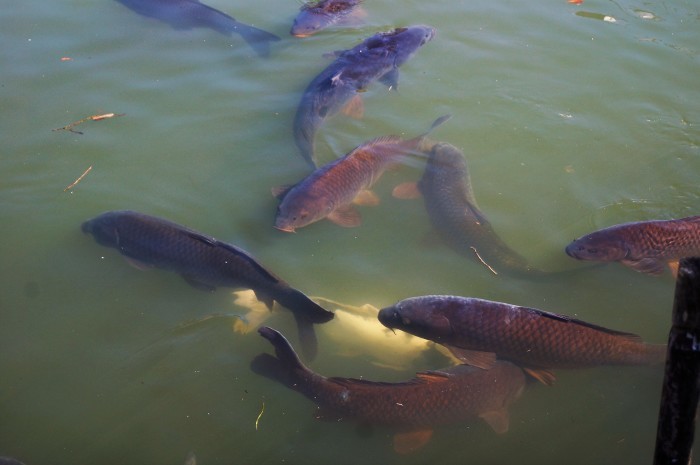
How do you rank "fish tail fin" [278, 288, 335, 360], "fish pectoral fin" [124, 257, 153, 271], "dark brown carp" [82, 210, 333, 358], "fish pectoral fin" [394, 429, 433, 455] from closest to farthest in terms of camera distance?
"fish pectoral fin" [394, 429, 433, 455]
"fish tail fin" [278, 288, 335, 360]
"dark brown carp" [82, 210, 333, 358]
"fish pectoral fin" [124, 257, 153, 271]

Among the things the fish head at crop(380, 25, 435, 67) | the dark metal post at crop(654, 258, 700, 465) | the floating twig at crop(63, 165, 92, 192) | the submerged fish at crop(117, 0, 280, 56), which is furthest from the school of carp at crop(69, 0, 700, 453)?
the dark metal post at crop(654, 258, 700, 465)

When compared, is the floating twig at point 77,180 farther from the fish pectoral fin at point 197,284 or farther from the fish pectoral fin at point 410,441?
the fish pectoral fin at point 410,441

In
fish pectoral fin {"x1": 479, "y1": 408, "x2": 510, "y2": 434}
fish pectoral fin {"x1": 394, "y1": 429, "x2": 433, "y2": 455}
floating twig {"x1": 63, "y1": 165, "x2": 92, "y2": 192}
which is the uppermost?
floating twig {"x1": 63, "y1": 165, "x2": 92, "y2": 192}

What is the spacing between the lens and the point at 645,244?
180 inches

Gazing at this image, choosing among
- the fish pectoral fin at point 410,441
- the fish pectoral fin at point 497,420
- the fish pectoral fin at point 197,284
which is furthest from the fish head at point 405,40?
the fish pectoral fin at point 410,441

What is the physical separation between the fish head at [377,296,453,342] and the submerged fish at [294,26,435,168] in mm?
1806

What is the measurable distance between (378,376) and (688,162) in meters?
3.61

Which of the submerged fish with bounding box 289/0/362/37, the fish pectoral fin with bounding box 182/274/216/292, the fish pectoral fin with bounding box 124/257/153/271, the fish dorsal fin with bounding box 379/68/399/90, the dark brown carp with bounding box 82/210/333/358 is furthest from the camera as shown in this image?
the submerged fish with bounding box 289/0/362/37

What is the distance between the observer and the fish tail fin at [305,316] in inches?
156

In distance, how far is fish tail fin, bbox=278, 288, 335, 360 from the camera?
396cm

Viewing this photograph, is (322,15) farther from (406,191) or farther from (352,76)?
(406,191)

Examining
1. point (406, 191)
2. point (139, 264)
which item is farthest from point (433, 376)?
point (139, 264)

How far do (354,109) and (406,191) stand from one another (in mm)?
1255

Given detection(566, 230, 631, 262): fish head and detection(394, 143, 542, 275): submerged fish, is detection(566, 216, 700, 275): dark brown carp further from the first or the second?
detection(394, 143, 542, 275): submerged fish
